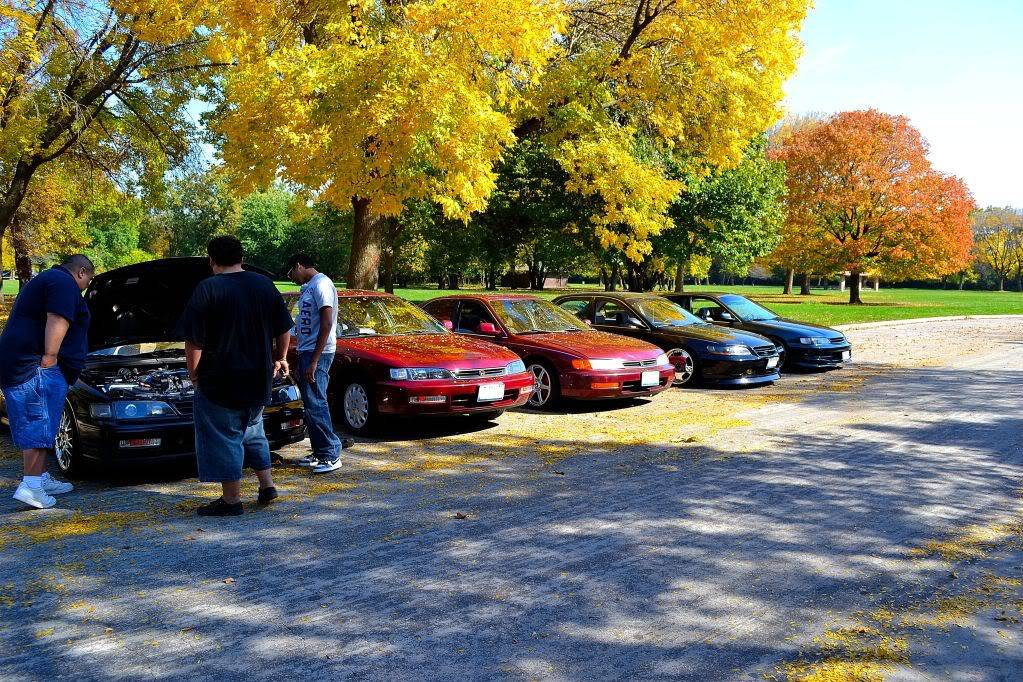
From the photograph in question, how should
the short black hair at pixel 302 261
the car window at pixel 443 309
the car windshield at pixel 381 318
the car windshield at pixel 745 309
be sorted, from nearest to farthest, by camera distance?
1. the short black hair at pixel 302 261
2. the car windshield at pixel 381 318
3. the car window at pixel 443 309
4. the car windshield at pixel 745 309

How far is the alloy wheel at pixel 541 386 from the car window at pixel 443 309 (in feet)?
5.31

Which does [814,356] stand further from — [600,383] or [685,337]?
[600,383]

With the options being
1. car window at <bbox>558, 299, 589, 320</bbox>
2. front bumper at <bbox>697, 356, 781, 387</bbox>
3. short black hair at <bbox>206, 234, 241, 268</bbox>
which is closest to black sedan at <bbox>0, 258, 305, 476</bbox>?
short black hair at <bbox>206, 234, 241, 268</bbox>

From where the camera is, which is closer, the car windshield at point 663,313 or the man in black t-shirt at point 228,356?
the man in black t-shirt at point 228,356

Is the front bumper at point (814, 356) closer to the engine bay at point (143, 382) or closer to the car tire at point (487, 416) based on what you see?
the car tire at point (487, 416)

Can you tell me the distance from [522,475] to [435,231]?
85.8 ft

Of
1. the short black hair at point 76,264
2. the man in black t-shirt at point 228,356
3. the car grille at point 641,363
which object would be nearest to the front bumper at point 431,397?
the car grille at point 641,363

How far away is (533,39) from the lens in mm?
14750

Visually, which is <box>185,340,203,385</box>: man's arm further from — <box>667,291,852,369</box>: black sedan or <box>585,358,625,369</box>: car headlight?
<box>667,291,852,369</box>: black sedan

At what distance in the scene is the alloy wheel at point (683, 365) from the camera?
1279 cm

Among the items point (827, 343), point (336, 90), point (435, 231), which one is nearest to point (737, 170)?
point (435, 231)

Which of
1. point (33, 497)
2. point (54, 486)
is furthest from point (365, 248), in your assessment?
point (33, 497)

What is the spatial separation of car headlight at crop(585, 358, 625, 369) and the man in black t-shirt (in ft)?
17.0

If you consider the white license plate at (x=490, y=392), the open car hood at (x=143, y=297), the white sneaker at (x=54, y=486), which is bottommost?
the white sneaker at (x=54, y=486)
